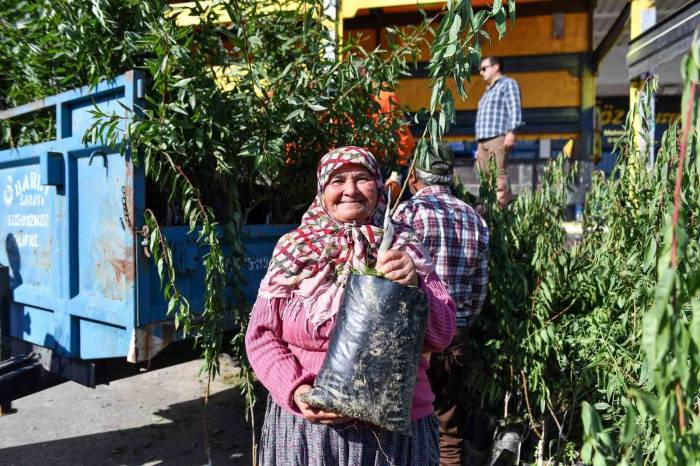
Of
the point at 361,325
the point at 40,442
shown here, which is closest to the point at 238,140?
the point at 361,325

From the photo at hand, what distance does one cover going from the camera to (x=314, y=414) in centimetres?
175

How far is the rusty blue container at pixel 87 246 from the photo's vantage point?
270 cm

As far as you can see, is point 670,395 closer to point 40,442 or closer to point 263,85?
point 263,85

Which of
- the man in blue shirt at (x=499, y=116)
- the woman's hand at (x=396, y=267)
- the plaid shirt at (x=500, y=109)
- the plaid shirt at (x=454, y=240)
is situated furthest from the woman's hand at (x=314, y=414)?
the plaid shirt at (x=500, y=109)

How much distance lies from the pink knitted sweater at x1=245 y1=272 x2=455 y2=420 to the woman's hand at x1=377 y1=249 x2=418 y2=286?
179mm

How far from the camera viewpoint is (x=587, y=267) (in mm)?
3271

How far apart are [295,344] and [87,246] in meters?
1.57

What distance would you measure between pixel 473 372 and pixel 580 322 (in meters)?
0.63

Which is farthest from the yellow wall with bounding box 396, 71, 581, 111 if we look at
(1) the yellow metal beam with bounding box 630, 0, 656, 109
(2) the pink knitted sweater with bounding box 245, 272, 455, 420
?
(2) the pink knitted sweater with bounding box 245, 272, 455, 420

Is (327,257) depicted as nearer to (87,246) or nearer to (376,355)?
(376,355)

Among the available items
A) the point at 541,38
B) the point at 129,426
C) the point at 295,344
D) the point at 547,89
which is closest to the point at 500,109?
the point at 547,89

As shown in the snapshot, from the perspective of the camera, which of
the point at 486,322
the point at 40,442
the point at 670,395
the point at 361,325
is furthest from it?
the point at 40,442

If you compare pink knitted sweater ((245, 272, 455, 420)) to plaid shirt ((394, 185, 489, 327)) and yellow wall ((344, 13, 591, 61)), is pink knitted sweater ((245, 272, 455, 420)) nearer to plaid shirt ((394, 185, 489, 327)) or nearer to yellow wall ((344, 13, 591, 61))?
plaid shirt ((394, 185, 489, 327))

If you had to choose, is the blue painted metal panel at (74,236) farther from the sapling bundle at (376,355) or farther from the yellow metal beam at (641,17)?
the yellow metal beam at (641,17)
